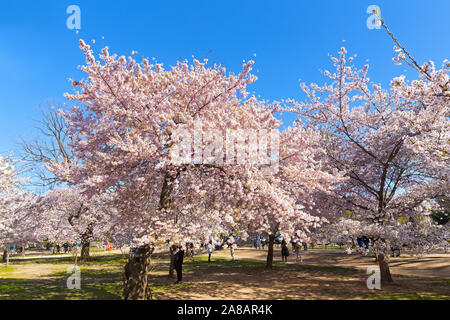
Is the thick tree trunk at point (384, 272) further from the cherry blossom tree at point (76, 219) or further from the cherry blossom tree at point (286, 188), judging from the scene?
the cherry blossom tree at point (76, 219)

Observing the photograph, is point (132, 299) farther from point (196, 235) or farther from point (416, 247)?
point (416, 247)

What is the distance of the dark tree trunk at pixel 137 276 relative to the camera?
9070 millimetres

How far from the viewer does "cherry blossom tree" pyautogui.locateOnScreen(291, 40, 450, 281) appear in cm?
1130

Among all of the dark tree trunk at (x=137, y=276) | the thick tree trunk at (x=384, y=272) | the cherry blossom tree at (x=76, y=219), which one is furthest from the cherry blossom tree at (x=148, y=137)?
the cherry blossom tree at (x=76, y=219)

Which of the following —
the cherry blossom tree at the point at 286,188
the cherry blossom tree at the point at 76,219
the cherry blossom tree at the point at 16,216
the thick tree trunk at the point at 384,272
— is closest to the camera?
the cherry blossom tree at the point at 286,188

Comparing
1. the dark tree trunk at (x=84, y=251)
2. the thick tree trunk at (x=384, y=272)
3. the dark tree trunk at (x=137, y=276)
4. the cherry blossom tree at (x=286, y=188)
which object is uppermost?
the cherry blossom tree at (x=286, y=188)

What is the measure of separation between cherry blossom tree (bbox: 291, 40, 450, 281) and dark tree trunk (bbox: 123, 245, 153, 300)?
801 centimetres

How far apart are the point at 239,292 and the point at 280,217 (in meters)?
5.19

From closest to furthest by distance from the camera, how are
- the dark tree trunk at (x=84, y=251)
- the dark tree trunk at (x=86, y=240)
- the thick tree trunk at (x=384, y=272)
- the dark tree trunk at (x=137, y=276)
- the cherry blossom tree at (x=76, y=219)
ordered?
the dark tree trunk at (x=137, y=276) < the thick tree trunk at (x=384, y=272) < the cherry blossom tree at (x=76, y=219) < the dark tree trunk at (x=86, y=240) < the dark tree trunk at (x=84, y=251)

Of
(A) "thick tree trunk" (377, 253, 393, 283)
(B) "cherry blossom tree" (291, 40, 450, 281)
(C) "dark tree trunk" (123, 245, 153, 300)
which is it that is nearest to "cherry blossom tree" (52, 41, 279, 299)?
(C) "dark tree trunk" (123, 245, 153, 300)

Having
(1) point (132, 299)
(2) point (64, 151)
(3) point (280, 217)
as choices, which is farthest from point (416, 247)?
(2) point (64, 151)

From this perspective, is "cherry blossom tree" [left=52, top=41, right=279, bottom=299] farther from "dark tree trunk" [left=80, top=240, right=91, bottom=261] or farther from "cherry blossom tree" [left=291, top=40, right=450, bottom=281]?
"dark tree trunk" [left=80, top=240, right=91, bottom=261]

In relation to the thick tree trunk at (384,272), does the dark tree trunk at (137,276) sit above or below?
above

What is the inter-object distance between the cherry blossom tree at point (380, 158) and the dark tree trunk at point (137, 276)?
8.01 meters
